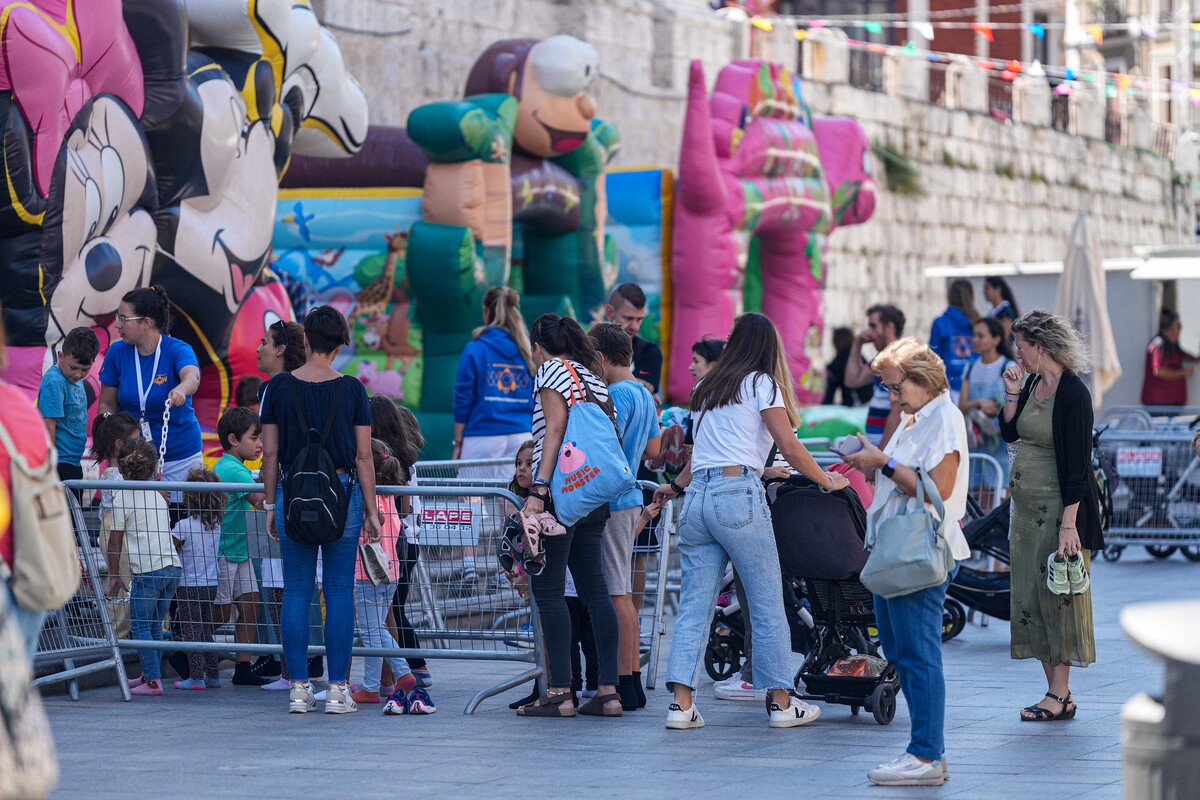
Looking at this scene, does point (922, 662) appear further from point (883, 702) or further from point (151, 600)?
point (151, 600)

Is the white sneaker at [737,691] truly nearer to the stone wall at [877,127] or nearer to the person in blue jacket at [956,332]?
the person in blue jacket at [956,332]

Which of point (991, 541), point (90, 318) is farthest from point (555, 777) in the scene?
point (90, 318)

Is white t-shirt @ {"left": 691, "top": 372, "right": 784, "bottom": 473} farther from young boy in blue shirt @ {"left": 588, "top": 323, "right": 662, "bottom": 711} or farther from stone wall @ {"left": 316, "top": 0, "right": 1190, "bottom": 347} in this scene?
stone wall @ {"left": 316, "top": 0, "right": 1190, "bottom": 347}

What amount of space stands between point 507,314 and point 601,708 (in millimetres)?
3203

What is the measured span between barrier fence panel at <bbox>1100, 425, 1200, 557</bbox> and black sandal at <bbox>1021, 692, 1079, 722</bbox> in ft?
20.8

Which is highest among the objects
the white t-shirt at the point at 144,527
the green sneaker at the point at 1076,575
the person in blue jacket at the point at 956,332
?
the person in blue jacket at the point at 956,332

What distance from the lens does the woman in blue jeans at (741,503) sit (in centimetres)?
715

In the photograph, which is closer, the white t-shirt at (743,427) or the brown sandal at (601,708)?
the white t-shirt at (743,427)

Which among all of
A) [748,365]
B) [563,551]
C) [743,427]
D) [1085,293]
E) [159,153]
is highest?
[159,153]

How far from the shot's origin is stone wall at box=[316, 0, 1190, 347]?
17.5 meters

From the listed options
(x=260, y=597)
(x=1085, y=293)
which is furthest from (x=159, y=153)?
(x=1085, y=293)

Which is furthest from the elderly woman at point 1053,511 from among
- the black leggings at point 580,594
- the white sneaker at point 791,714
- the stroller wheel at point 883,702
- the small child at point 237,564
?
the small child at point 237,564

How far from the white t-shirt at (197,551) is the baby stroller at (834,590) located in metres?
2.44

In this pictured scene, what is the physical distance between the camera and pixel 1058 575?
7.39 m
